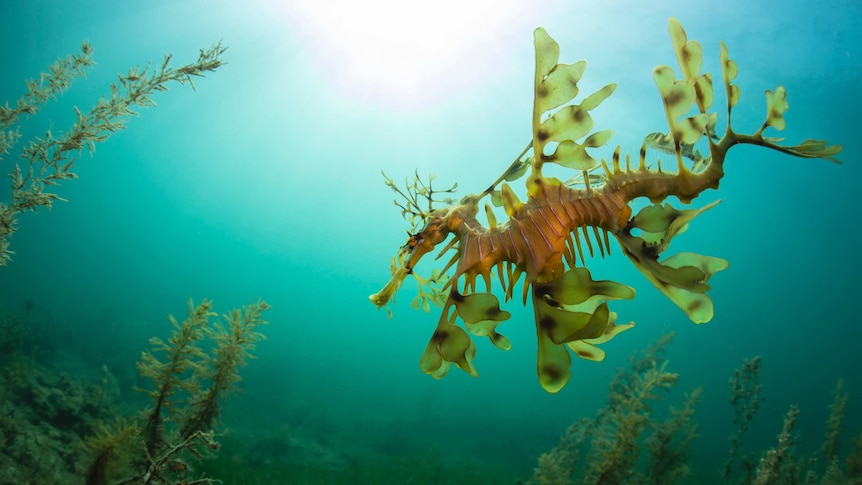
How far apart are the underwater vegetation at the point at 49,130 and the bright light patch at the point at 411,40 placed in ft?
50.5

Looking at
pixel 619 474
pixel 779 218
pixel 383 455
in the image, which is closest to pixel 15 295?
pixel 383 455

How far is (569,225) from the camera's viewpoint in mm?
1430

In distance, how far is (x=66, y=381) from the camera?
852 cm

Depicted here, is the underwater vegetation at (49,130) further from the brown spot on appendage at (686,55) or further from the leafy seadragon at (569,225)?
the brown spot on appendage at (686,55)

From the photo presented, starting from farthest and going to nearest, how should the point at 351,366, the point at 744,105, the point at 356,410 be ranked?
the point at 351,366 < the point at 356,410 < the point at 744,105

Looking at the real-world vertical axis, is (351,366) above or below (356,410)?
above

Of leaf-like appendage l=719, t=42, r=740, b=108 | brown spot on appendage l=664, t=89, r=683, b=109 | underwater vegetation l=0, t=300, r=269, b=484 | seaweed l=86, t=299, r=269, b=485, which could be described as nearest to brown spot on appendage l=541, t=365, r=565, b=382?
brown spot on appendage l=664, t=89, r=683, b=109

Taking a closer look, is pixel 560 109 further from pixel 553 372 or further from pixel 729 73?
pixel 553 372

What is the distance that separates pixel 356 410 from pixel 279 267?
5764 cm

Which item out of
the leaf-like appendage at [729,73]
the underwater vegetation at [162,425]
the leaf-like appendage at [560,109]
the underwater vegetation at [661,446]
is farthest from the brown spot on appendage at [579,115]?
the underwater vegetation at [661,446]

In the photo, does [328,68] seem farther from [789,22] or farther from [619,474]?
[619,474]

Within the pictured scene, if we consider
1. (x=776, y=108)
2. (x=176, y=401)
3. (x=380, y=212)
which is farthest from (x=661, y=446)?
(x=380, y=212)

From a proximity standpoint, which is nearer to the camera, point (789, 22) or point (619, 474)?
point (619, 474)

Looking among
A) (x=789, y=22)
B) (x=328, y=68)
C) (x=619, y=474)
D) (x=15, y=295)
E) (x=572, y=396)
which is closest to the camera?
(x=619, y=474)
